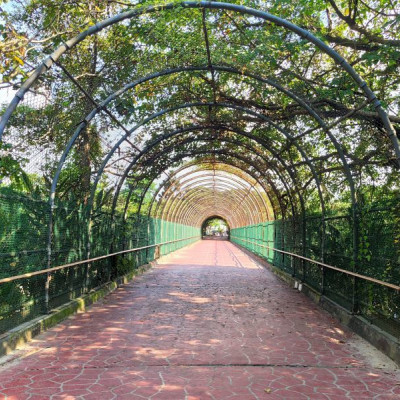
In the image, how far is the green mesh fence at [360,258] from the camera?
5637 mm

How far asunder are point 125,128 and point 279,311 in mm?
5455

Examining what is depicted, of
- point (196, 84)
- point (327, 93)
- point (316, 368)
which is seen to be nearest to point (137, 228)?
point (196, 84)

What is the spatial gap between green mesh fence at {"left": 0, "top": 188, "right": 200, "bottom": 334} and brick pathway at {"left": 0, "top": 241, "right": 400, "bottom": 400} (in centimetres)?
50

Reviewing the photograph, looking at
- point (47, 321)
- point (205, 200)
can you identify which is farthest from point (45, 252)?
point (205, 200)

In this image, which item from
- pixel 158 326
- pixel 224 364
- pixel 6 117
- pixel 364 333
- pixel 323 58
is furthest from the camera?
pixel 323 58

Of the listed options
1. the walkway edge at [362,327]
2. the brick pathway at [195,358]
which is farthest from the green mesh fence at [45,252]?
the walkway edge at [362,327]

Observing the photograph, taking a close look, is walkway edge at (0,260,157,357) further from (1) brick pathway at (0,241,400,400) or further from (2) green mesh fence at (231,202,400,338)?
(2) green mesh fence at (231,202,400,338)

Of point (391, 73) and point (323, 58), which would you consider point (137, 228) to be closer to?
point (323, 58)

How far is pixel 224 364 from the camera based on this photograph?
15.9ft

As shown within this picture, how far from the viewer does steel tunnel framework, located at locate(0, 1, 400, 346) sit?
234 inches

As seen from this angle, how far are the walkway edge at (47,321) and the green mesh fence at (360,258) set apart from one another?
15.2ft

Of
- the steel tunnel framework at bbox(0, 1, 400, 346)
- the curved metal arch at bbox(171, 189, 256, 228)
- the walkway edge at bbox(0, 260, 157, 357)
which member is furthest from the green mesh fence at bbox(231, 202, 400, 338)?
the curved metal arch at bbox(171, 189, 256, 228)

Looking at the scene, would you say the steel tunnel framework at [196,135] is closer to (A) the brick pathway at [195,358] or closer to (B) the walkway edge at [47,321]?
(B) the walkway edge at [47,321]

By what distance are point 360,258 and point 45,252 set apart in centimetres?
482
